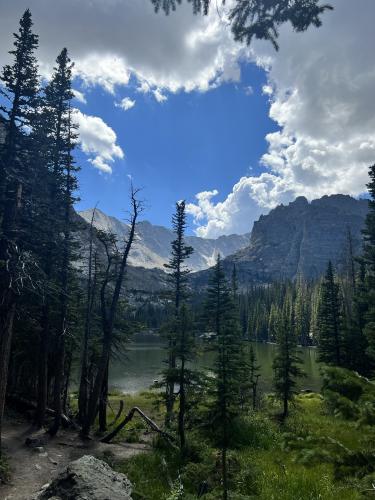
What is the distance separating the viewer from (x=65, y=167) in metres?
22.5

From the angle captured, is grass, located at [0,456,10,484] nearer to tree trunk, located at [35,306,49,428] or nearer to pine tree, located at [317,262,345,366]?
tree trunk, located at [35,306,49,428]

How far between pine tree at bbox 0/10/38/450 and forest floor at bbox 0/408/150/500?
7.90 feet

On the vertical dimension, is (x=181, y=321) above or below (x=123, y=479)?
above

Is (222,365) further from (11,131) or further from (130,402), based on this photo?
(130,402)

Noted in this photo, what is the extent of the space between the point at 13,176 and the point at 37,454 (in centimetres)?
1201

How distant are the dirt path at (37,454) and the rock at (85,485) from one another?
2479 millimetres

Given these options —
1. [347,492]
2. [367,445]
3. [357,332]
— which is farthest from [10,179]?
[357,332]

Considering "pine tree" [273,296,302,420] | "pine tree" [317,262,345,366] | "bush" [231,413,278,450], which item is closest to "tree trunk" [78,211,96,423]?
"bush" [231,413,278,450]

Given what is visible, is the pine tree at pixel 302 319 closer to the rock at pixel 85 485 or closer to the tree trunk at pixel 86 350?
the tree trunk at pixel 86 350

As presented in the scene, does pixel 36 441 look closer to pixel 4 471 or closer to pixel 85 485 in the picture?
pixel 4 471

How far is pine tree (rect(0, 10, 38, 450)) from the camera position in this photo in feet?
47.8

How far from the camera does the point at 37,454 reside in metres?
16.1

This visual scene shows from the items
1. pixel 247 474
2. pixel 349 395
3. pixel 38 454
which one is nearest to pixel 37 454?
pixel 38 454

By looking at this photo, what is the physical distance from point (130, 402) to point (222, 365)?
2951 centimetres
